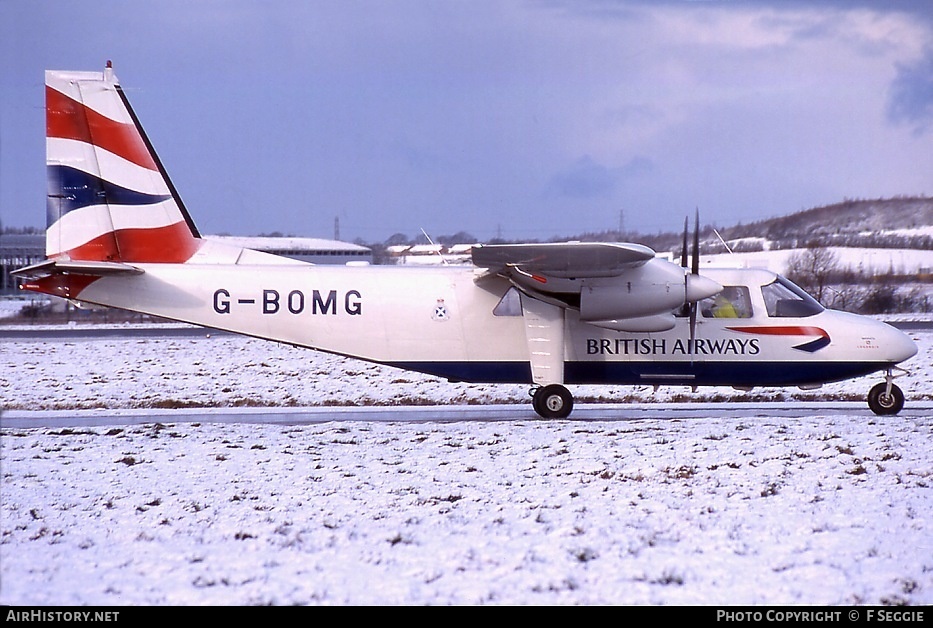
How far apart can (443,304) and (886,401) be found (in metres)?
7.63

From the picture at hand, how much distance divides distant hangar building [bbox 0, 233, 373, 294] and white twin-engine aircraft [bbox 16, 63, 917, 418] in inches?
97.1

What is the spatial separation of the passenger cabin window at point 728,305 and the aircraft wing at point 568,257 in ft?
5.73

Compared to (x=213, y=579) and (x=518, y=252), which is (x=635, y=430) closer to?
(x=518, y=252)

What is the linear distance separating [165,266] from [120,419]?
2665 mm

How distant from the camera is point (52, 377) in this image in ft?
64.9

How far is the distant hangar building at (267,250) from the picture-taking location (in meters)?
17.1

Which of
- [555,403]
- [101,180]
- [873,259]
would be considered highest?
[873,259]

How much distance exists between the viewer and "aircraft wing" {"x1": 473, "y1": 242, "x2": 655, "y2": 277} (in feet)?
40.8

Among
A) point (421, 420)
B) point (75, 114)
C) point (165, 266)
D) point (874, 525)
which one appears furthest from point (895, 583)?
point (75, 114)

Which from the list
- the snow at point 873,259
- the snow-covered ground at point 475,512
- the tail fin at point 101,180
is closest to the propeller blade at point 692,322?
the snow-covered ground at point 475,512

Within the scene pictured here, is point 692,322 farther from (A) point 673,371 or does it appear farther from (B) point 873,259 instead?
(B) point 873,259

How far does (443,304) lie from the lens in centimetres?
1408

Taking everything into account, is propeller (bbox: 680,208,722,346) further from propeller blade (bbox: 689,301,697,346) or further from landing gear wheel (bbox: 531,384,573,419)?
landing gear wheel (bbox: 531,384,573,419)

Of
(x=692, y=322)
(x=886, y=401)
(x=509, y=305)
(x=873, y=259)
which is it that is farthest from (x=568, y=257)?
(x=873, y=259)
